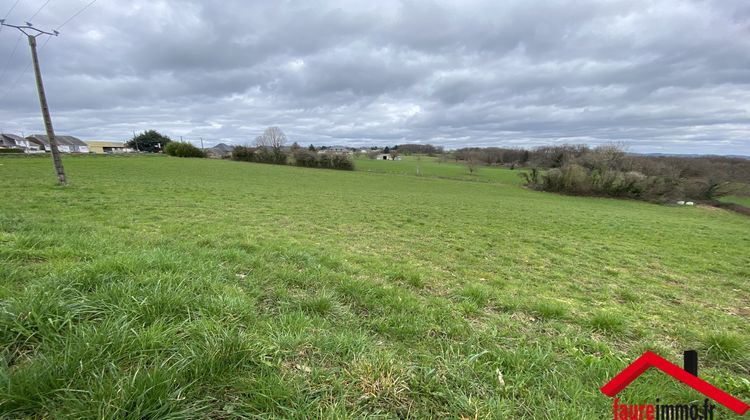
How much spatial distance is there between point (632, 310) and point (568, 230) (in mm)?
10440

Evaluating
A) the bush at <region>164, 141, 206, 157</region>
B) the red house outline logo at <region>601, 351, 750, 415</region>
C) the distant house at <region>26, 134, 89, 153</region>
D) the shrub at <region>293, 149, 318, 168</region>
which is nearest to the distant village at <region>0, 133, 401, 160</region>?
the distant house at <region>26, 134, 89, 153</region>

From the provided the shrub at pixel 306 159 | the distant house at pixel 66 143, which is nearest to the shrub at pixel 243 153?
the shrub at pixel 306 159

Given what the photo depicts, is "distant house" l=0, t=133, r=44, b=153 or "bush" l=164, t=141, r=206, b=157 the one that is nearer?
"bush" l=164, t=141, r=206, b=157

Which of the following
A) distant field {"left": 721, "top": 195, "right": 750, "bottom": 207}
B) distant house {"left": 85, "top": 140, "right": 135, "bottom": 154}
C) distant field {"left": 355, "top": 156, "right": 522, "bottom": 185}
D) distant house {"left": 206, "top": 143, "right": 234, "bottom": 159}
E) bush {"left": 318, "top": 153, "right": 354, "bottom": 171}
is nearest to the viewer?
distant field {"left": 721, "top": 195, "right": 750, "bottom": 207}

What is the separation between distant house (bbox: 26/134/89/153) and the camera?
10324 cm

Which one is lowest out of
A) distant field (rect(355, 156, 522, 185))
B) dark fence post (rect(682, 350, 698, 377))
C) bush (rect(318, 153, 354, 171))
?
distant field (rect(355, 156, 522, 185))

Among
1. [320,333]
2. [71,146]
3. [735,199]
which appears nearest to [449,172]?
[735,199]

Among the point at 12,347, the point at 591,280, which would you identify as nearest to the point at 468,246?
the point at 591,280

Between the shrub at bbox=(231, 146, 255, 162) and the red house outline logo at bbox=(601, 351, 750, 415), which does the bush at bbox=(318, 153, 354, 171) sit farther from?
the red house outline logo at bbox=(601, 351, 750, 415)

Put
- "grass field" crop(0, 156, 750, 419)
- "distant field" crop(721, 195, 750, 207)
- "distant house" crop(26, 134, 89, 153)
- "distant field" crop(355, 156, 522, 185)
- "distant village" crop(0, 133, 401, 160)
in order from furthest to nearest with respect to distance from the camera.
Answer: "distant house" crop(26, 134, 89, 153) < "distant village" crop(0, 133, 401, 160) < "distant field" crop(355, 156, 522, 185) < "distant field" crop(721, 195, 750, 207) < "grass field" crop(0, 156, 750, 419)

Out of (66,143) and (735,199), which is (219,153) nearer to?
(66,143)

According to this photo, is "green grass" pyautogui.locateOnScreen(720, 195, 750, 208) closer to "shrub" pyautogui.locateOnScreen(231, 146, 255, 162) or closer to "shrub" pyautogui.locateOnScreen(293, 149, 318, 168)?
"shrub" pyautogui.locateOnScreen(293, 149, 318, 168)

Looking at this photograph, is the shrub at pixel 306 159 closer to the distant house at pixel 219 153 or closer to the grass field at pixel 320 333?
the distant house at pixel 219 153

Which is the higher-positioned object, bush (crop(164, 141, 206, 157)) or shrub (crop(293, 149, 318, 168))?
bush (crop(164, 141, 206, 157))
